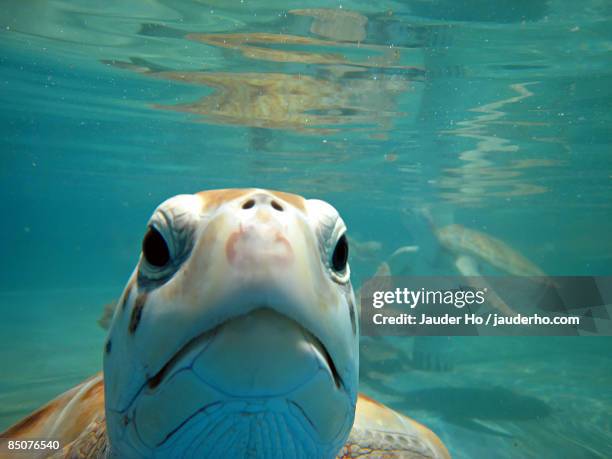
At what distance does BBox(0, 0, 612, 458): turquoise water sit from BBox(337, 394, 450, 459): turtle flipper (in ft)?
16.2

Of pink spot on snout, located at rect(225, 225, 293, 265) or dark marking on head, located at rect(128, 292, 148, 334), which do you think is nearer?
pink spot on snout, located at rect(225, 225, 293, 265)

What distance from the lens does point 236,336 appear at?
102 cm

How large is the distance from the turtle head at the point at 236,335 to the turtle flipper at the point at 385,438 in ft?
4.22

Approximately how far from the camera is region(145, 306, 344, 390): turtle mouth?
103cm

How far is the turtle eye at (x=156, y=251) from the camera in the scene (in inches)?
47.0

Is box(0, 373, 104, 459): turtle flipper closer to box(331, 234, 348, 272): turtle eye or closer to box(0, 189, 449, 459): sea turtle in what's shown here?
box(0, 189, 449, 459): sea turtle

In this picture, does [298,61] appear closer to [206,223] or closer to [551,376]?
[206,223]

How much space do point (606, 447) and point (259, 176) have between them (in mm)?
19027

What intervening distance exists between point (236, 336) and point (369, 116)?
11.9m

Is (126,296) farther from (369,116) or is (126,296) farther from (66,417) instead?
(369,116)

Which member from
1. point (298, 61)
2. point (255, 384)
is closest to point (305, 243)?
point (255, 384)

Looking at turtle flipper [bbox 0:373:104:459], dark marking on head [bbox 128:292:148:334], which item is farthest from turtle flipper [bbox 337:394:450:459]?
dark marking on head [bbox 128:292:148:334]

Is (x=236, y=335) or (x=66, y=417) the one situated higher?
(x=236, y=335)

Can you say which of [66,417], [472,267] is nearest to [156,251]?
[66,417]
